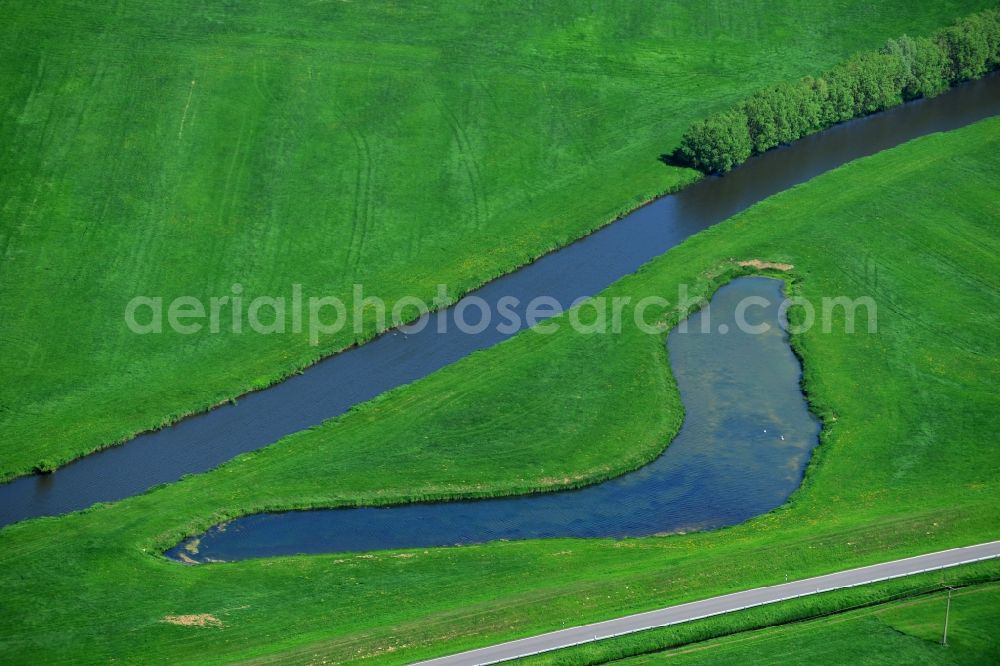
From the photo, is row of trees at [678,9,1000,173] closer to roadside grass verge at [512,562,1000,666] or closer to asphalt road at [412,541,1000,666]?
asphalt road at [412,541,1000,666]

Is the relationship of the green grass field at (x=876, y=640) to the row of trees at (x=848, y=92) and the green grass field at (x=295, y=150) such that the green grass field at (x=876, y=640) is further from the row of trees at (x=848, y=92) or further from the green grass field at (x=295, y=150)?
the row of trees at (x=848, y=92)

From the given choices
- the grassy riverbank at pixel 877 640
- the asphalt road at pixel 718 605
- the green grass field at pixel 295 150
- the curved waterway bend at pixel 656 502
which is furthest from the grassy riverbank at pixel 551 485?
the green grass field at pixel 295 150

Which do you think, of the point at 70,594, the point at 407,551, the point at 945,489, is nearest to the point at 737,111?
the point at 945,489

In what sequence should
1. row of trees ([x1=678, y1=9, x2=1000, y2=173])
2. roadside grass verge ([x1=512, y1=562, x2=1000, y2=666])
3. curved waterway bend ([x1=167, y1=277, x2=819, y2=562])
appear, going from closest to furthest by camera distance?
1. roadside grass verge ([x1=512, y1=562, x2=1000, y2=666])
2. curved waterway bend ([x1=167, y1=277, x2=819, y2=562])
3. row of trees ([x1=678, y1=9, x2=1000, y2=173])

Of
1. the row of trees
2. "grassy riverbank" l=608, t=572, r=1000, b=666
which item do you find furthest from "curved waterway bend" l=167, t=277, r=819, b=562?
the row of trees

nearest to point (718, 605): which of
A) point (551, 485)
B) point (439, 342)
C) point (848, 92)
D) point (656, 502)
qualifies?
point (656, 502)
